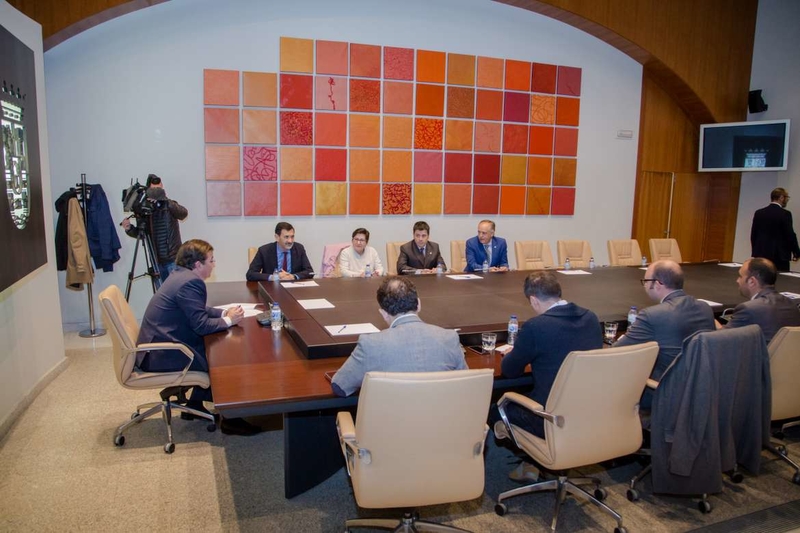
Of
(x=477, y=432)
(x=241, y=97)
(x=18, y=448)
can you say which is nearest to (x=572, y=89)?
(x=241, y=97)

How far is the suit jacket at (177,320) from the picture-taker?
3439 millimetres

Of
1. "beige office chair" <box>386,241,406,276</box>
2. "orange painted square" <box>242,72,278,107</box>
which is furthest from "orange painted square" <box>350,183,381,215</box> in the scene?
"orange painted square" <box>242,72,278,107</box>

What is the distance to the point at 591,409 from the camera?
2539 millimetres

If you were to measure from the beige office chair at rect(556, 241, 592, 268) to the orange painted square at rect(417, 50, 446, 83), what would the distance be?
8.16ft

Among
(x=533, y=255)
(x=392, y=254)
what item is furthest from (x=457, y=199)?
(x=392, y=254)

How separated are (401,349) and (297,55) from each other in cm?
502

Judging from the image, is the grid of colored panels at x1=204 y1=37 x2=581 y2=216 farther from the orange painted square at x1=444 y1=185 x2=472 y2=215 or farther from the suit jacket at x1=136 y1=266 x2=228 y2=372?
the suit jacket at x1=136 y1=266 x2=228 y2=372

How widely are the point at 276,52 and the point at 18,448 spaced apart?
459 centimetres

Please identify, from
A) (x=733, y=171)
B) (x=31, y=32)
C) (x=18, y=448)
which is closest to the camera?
(x=18, y=448)

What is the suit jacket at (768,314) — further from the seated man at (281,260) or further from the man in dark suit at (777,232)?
the man in dark suit at (777,232)

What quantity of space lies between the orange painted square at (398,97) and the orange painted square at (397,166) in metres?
0.49

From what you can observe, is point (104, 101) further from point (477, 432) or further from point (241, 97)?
point (477, 432)

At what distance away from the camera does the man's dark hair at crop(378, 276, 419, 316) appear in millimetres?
2467

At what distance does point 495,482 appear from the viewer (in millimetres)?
3236
